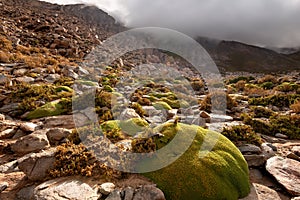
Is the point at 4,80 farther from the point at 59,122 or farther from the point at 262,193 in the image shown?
the point at 262,193

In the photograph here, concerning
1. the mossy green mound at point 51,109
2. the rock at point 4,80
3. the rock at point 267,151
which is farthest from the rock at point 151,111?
the rock at point 4,80

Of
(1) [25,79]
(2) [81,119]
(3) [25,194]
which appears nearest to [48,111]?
(2) [81,119]

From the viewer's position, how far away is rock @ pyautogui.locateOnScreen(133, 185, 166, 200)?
16.1 ft

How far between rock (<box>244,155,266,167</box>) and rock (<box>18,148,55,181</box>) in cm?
572

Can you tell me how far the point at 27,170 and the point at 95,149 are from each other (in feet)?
5.58

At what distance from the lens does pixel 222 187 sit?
546 centimetres

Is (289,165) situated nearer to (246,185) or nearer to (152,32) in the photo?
(246,185)

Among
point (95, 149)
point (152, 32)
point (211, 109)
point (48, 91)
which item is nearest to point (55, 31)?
point (48, 91)

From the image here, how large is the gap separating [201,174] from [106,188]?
220cm

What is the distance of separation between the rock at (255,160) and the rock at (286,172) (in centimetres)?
23

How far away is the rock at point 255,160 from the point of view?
7.34 m

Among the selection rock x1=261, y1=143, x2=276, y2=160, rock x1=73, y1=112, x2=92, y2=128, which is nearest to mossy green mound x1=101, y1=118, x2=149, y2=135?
rock x1=73, y1=112, x2=92, y2=128

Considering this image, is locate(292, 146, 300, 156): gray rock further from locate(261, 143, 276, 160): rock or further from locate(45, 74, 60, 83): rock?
locate(45, 74, 60, 83): rock

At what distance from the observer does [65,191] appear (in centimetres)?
498
